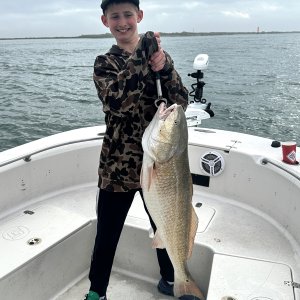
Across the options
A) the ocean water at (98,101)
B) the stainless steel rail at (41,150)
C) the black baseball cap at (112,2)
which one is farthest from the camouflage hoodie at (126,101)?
the ocean water at (98,101)

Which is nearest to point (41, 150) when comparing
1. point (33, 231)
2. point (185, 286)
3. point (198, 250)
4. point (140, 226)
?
point (33, 231)

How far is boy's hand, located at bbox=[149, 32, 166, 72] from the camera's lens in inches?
86.6

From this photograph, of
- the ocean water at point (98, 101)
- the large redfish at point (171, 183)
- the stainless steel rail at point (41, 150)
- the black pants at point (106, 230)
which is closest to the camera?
the large redfish at point (171, 183)

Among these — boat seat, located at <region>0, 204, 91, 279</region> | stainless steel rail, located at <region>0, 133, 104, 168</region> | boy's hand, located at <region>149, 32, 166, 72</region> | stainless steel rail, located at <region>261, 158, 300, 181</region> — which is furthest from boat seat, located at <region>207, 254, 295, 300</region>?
stainless steel rail, located at <region>0, 133, 104, 168</region>

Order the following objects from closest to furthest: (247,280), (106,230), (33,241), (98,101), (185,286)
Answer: (185,286) < (106,230) < (247,280) < (33,241) < (98,101)

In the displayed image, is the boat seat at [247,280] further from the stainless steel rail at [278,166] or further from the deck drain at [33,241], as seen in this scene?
the deck drain at [33,241]

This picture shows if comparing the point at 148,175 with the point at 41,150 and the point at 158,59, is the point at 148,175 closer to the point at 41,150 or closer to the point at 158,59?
the point at 158,59

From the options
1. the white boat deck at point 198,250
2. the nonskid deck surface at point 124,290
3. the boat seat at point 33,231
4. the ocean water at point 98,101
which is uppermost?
the boat seat at point 33,231

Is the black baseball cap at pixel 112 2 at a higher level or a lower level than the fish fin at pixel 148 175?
higher

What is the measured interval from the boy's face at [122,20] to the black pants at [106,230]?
3.41 feet

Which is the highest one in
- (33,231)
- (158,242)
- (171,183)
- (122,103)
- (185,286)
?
(122,103)

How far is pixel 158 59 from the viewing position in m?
2.23

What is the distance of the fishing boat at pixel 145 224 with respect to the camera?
3.00 m

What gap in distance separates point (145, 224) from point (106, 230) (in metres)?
0.88
